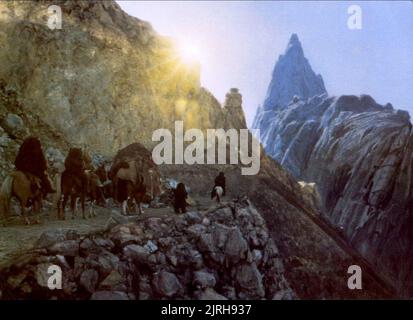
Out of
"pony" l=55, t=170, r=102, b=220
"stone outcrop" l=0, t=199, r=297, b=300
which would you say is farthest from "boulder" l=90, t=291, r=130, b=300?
"pony" l=55, t=170, r=102, b=220

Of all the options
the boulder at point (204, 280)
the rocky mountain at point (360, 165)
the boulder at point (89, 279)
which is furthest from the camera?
the rocky mountain at point (360, 165)

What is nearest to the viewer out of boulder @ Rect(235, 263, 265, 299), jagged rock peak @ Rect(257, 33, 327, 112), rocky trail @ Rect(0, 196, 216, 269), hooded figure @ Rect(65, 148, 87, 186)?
rocky trail @ Rect(0, 196, 216, 269)

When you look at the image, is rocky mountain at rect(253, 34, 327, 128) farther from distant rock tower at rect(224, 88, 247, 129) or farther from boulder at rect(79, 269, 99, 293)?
boulder at rect(79, 269, 99, 293)

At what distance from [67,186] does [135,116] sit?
7.14 m

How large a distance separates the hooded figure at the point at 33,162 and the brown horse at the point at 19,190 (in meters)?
0.29

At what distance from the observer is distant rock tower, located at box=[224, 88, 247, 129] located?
23236 mm

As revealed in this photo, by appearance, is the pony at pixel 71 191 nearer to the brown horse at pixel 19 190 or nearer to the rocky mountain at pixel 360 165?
the brown horse at pixel 19 190

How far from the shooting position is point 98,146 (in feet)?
56.5

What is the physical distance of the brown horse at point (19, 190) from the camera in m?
11.3

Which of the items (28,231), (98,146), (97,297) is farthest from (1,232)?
(98,146)

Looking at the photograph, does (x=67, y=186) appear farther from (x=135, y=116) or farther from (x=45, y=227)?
(x=135, y=116)

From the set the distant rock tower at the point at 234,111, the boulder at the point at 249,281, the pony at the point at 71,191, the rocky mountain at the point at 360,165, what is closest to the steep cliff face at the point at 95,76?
the distant rock tower at the point at 234,111

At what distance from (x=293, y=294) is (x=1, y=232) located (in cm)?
743

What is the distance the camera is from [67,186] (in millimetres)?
12031
